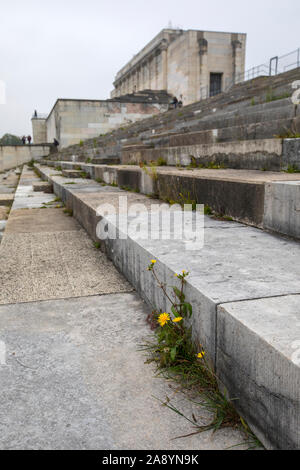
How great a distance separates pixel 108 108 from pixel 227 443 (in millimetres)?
24576

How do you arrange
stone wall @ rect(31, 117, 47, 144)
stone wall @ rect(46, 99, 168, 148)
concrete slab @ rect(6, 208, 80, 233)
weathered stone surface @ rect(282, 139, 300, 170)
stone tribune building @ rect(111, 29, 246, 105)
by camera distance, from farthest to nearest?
stone wall @ rect(31, 117, 47, 144)
stone tribune building @ rect(111, 29, 246, 105)
stone wall @ rect(46, 99, 168, 148)
concrete slab @ rect(6, 208, 80, 233)
weathered stone surface @ rect(282, 139, 300, 170)

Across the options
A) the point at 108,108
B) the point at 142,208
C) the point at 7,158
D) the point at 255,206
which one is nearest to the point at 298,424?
the point at 255,206

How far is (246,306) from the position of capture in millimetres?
1187

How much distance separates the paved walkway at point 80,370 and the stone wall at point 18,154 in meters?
29.8

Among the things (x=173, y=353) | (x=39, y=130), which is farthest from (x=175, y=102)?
(x=173, y=353)

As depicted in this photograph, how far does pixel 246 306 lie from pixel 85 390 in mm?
625

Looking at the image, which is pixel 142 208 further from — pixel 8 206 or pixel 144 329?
pixel 8 206

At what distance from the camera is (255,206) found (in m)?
2.35

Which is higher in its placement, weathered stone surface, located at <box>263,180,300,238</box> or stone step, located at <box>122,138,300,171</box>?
stone step, located at <box>122,138,300,171</box>

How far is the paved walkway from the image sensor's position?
1067 mm

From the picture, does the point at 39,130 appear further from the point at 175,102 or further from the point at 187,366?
the point at 187,366

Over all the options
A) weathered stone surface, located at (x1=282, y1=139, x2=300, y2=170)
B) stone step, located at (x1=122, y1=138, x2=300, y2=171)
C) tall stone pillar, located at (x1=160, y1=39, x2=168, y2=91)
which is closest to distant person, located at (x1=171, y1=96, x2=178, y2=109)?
tall stone pillar, located at (x1=160, y1=39, x2=168, y2=91)

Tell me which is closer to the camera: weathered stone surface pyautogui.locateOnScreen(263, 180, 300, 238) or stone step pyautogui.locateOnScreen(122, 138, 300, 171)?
weathered stone surface pyautogui.locateOnScreen(263, 180, 300, 238)

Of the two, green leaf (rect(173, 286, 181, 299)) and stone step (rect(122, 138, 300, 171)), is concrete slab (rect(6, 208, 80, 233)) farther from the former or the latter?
green leaf (rect(173, 286, 181, 299))
